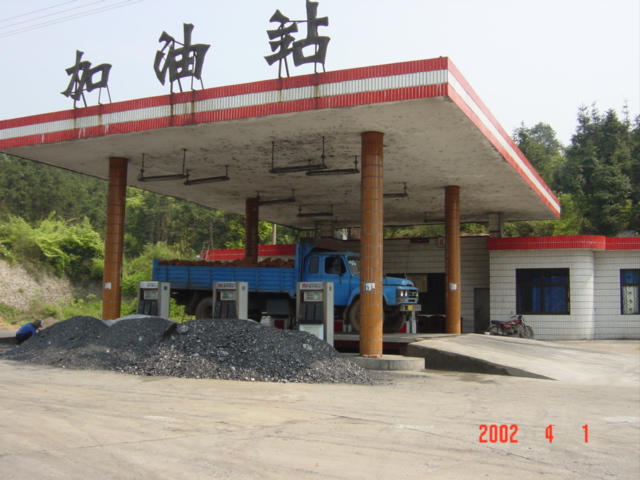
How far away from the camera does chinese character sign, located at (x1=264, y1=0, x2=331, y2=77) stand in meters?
12.7

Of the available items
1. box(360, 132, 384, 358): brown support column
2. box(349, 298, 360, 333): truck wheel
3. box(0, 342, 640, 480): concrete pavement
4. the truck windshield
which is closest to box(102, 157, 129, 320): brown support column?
box(0, 342, 640, 480): concrete pavement

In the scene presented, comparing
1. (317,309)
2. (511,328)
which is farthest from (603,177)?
(317,309)

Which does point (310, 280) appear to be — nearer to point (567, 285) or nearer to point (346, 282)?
point (346, 282)

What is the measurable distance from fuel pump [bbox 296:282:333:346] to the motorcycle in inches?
411

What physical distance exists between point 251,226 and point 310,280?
769cm

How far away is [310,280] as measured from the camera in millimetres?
17203

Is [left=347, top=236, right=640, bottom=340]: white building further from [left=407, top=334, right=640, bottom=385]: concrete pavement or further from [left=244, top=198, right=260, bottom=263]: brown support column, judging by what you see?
[left=244, top=198, right=260, bottom=263]: brown support column

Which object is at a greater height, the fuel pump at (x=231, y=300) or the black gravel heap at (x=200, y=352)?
the fuel pump at (x=231, y=300)

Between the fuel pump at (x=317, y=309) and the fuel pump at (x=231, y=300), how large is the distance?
1751 millimetres

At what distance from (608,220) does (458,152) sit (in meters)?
37.4

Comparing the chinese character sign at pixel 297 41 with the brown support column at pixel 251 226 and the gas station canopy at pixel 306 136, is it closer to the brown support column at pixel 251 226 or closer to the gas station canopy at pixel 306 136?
the gas station canopy at pixel 306 136

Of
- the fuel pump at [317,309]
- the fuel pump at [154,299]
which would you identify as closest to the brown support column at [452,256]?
the fuel pump at [317,309]

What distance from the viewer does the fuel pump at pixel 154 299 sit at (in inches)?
655

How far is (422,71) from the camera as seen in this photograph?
463 inches
